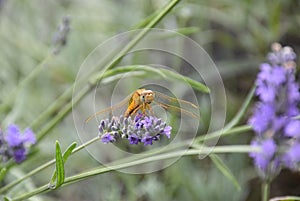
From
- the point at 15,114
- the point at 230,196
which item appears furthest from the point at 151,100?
the point at 230,196

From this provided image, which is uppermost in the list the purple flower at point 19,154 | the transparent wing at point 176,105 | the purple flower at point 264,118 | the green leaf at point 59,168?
the purple flower at point 19,154

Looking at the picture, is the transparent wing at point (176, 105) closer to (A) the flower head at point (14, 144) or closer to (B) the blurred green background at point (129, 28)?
(A) the flower head at point (14, 144)

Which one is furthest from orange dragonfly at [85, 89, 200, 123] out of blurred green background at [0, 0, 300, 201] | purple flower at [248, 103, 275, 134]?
blurred green background at [0, 0, 300, 201]

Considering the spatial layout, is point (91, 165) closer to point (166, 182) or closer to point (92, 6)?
point (166, 182)

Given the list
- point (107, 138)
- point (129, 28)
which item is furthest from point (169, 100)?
point (129, 28)

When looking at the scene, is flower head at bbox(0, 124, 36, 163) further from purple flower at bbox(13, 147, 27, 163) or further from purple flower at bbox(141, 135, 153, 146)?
purple flower at bbox(141, 135, 153, 146)

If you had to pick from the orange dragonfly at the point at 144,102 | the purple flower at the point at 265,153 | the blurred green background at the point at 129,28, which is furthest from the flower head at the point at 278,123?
the blurred green background at the point at 129,28
